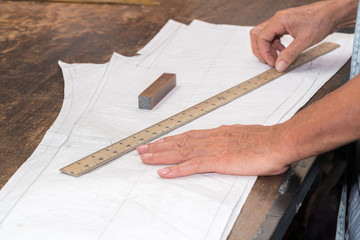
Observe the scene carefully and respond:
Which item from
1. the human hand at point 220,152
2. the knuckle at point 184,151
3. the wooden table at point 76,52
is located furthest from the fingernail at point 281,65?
the knuckle at point 184,151

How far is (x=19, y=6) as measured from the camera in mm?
1927

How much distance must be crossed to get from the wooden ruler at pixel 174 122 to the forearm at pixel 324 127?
11.1 inches

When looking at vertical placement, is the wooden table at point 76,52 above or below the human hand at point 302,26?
below

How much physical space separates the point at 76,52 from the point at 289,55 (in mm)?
689

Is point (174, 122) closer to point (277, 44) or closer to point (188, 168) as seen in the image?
point (188, 168)

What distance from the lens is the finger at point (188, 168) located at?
3.07 feet

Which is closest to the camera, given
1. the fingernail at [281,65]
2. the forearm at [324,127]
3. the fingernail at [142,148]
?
the forearm at [324,127]

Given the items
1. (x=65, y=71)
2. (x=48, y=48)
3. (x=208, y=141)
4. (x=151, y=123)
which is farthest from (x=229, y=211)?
(x=48, y=48)

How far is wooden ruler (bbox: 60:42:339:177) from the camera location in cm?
97

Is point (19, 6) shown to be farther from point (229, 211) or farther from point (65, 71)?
point (229, 211)

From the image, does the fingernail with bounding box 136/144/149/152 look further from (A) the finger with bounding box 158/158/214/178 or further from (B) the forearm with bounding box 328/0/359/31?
(B) the forearm with bounding box 328/0/359/31

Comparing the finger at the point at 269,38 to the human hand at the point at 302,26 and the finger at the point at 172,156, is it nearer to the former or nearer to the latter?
the human hand at the point at 302,26

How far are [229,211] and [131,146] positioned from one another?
11.6 inches

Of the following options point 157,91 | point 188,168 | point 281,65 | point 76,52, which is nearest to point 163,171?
point 188,168
